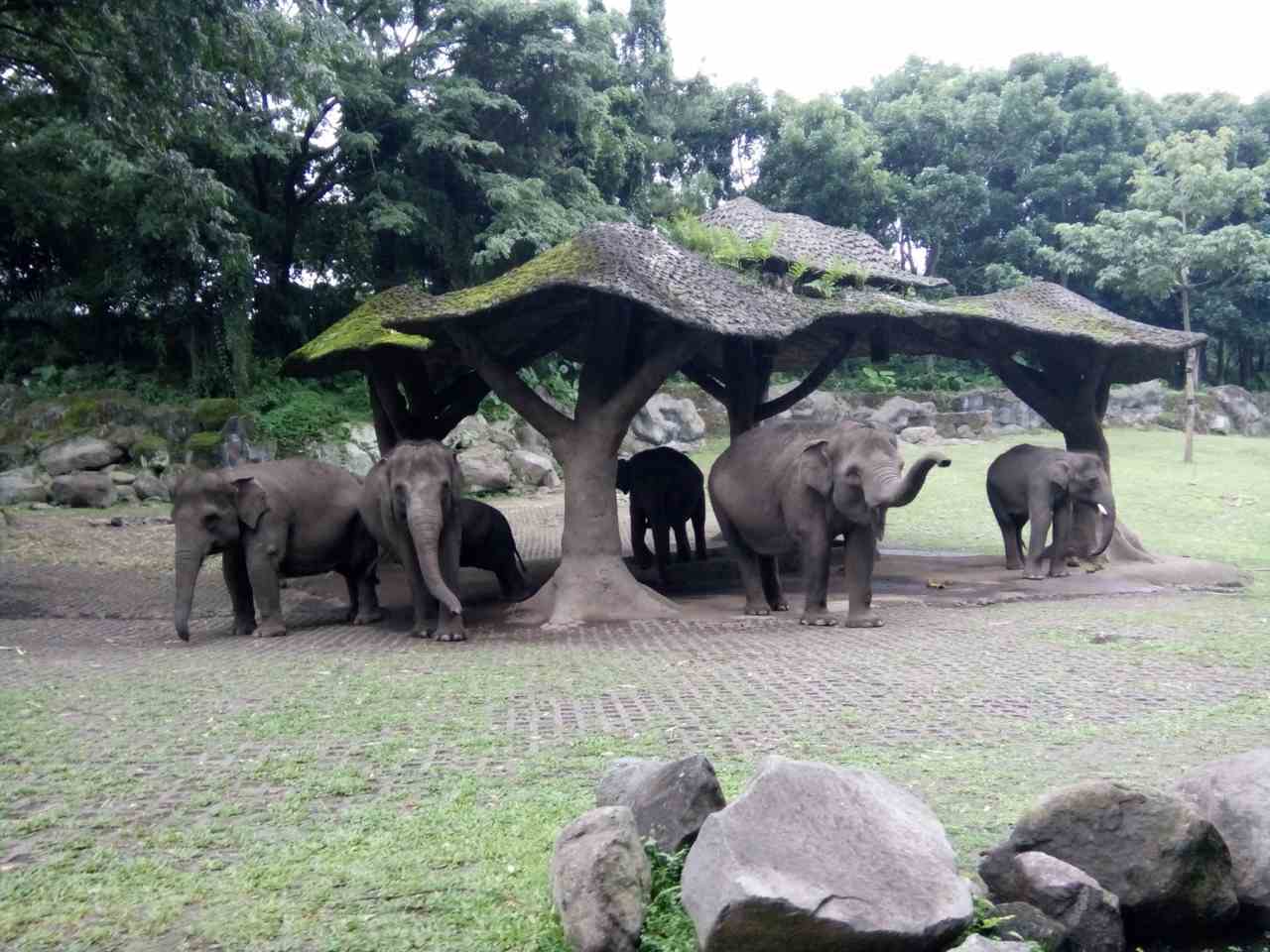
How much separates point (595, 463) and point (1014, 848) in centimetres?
914

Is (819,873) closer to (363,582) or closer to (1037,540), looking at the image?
(363,582)

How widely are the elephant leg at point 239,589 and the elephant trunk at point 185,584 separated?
525 mm

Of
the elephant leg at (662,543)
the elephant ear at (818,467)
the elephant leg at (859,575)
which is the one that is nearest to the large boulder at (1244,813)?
the elephant leg at (859,575)

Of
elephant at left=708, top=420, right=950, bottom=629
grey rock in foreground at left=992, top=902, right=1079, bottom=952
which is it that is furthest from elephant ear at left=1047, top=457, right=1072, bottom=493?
grey rock in foreground at left=992, top=902, right=1079, bottom=952

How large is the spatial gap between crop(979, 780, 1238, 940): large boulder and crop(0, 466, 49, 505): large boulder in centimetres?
2246

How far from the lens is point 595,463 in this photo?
42.0ft

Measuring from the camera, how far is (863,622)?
1109cm

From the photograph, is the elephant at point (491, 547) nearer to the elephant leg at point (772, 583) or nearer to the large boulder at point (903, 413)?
the elephant leg at point (772, 583)

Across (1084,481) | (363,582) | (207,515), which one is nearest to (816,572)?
(363,582)

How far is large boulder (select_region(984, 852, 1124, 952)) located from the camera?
363 centimetres

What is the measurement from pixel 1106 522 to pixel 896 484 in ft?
17.7

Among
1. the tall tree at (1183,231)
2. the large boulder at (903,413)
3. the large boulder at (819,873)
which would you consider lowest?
the large boulder at (819,873)

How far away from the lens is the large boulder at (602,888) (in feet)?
11.5

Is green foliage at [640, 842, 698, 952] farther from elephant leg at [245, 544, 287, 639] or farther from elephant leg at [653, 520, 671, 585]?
elephant leg at [653, 520, 671, 585]
